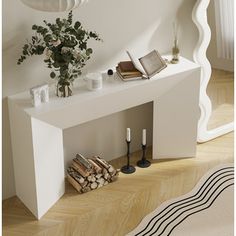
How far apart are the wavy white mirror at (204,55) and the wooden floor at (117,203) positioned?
25 cm

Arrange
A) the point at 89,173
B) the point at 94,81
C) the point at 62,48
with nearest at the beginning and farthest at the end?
the point at 62,48 → the point at 94,81 → the point at 89,173

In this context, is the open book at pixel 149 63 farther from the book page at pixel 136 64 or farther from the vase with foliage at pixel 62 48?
the vase with foliage at pixel 62 48

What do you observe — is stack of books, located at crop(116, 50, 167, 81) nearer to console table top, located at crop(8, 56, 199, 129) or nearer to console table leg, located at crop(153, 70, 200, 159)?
console table top, located at crop(8, 56, 199, 129)

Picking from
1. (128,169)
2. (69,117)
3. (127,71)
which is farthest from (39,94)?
(128,169)

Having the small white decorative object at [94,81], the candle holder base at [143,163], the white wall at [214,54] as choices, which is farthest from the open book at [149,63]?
the candle holder base at [143,163]

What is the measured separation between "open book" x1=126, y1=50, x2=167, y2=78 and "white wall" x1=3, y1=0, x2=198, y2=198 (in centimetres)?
19

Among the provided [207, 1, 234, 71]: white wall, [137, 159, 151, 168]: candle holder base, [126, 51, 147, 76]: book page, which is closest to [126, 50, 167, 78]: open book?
[126, 51, 147, 76]: book page

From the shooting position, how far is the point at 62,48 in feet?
11.4

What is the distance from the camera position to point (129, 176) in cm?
420

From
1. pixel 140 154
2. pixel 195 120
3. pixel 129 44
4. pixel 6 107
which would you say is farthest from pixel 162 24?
pixel 6 107

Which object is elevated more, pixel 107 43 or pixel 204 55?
pixel 107 43

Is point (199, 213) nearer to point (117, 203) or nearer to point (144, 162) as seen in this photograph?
point (117, 203)

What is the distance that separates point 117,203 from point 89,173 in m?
0.32

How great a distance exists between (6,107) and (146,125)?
133 cm
